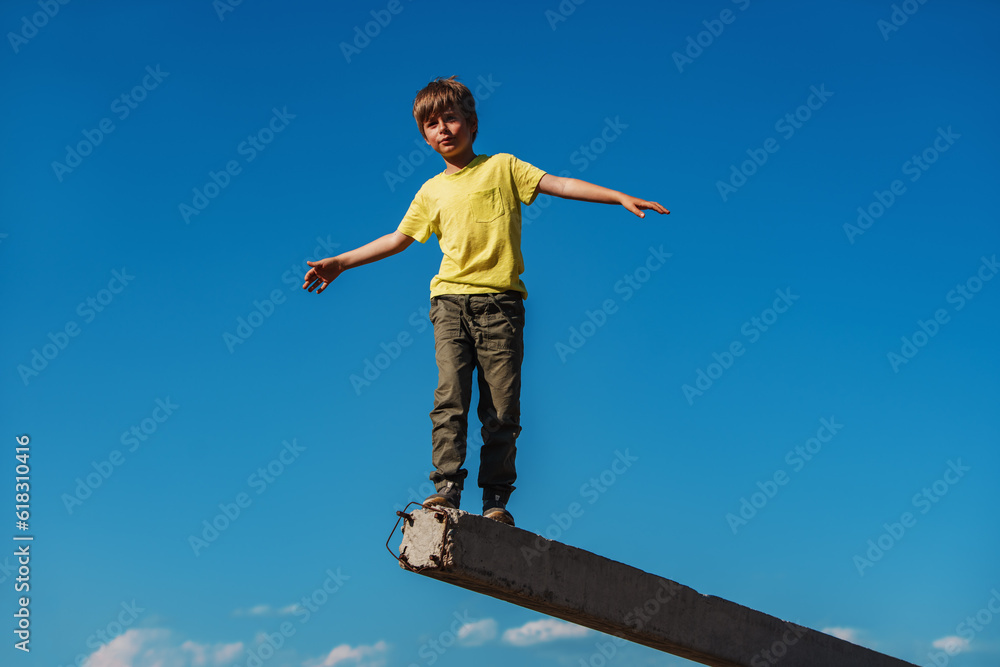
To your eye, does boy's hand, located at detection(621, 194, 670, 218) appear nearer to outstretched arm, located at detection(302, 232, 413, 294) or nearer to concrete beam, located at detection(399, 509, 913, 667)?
outstretched arm, located at detection(302, 232, 413, 294)

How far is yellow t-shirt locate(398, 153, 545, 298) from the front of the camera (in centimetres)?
497

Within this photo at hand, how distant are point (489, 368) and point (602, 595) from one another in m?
1.39

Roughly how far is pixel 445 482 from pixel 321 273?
58.8 inches

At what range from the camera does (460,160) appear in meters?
5.16

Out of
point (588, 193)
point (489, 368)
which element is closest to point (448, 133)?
point (588, 193)

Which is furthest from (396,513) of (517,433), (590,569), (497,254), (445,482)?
(497,254)

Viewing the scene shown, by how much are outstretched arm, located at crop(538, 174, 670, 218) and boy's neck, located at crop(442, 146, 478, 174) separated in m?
0.45

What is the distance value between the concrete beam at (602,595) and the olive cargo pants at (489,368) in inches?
19.3

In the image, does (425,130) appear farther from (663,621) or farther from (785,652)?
(785,652)

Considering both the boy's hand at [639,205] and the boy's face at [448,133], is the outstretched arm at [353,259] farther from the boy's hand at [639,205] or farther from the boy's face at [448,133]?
the boy's hand at [639,205]

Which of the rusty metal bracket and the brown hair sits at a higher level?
the brown hair

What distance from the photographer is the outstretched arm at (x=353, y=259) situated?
5348 mm

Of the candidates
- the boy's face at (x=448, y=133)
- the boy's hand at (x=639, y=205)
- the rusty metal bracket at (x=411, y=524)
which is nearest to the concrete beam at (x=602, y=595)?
the rusty metal bracket at (x=411, y=524)

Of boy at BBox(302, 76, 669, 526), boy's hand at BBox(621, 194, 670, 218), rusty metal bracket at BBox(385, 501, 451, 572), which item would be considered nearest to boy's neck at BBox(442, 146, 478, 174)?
boy at BBox(302, 76, 669, 526)
